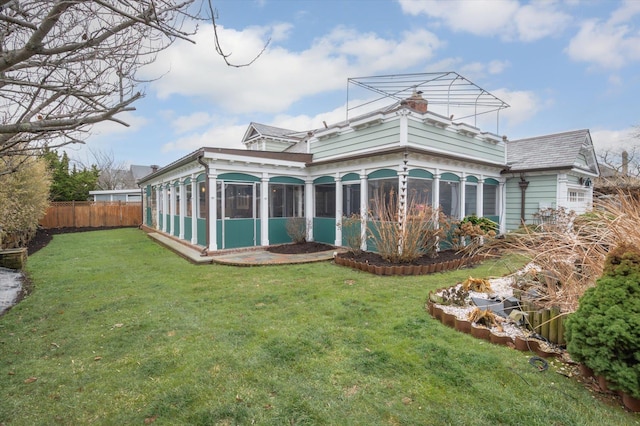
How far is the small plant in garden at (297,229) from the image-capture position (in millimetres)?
10898

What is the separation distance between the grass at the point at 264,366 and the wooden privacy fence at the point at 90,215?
56.5 feet

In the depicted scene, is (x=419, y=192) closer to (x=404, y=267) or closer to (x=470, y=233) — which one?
(x=470, y=233)

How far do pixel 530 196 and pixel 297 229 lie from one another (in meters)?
8.95

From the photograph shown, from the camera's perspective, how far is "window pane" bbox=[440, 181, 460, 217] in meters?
9.82

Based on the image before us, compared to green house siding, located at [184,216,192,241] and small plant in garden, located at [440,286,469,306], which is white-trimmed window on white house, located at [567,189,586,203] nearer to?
small plant in garden, located at [440,286,469,306]

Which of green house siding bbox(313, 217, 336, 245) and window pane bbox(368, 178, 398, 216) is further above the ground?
window pane bbox(368, 178, 398, 216)

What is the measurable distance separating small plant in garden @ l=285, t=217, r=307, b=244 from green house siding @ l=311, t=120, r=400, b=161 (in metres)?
2.46

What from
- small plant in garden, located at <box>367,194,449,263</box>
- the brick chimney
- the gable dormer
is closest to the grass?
small plant in garden, located at <box>367,194,449,263</box>

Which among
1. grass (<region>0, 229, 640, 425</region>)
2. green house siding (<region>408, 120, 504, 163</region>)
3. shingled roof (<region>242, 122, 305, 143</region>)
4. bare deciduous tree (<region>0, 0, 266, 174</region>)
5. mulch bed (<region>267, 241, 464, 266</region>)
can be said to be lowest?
grass (<region>0, 229, 640, 425</region>)

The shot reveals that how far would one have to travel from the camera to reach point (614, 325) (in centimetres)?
248

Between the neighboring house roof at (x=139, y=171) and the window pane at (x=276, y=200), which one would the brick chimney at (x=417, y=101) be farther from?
the neighboring house roof at (x=139, y=171)

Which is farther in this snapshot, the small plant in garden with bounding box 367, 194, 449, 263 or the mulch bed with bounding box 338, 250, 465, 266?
the mulch bed with bounding box 338, 250, 465, 266

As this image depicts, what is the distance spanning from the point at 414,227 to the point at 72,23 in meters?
6.96

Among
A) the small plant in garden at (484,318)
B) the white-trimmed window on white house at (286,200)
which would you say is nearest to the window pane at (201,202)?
the white-trimmed window on white house at (286,200)
